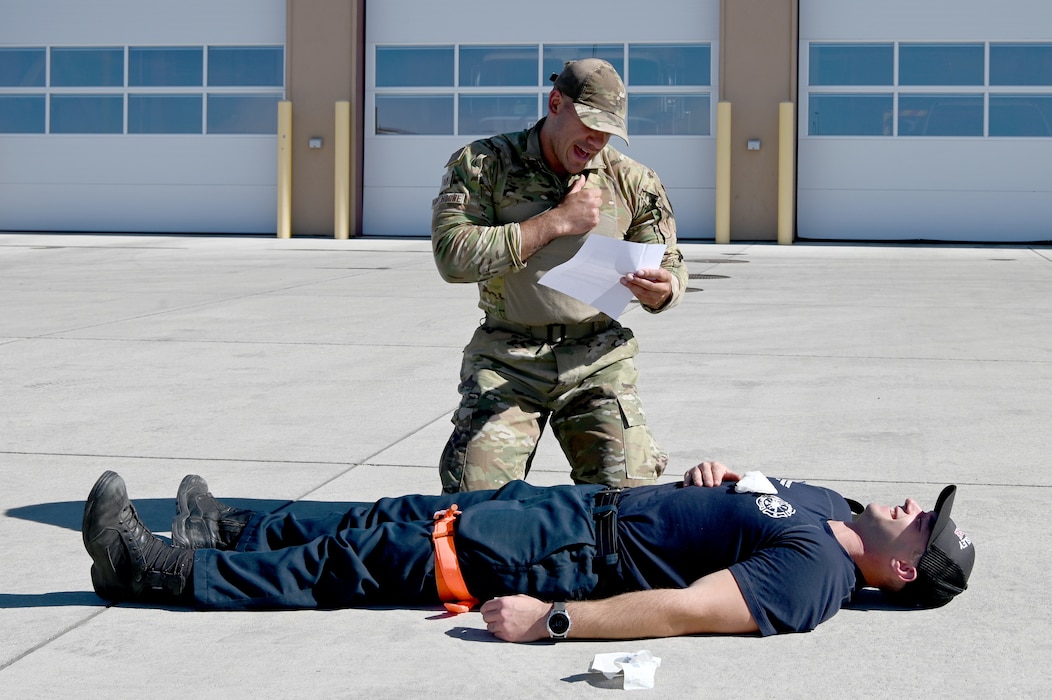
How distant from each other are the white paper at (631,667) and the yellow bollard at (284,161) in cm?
1988

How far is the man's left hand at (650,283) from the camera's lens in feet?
14.7

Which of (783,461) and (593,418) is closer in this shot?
(593,418)

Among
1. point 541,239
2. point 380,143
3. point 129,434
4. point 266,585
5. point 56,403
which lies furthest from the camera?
point 380,143

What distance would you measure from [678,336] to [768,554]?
636cm

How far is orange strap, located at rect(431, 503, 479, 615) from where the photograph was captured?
379 cm

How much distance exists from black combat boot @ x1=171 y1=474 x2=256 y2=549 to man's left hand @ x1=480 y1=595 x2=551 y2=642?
40.1 inches

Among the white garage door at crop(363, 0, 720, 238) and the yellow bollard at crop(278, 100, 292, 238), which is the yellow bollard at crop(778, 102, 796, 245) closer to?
the white garage door at crop(363, 0, 720, 238)

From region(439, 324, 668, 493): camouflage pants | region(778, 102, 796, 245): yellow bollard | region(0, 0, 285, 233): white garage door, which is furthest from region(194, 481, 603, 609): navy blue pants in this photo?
region(0, 0, 285, 233): white garage door

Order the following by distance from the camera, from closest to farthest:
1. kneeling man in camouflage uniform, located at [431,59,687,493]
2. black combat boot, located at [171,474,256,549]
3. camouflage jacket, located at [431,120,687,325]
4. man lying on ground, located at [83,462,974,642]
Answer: man lying on ground, located at [83,462,974,642], black combat boot, located at [171,474,256,549], kneeling man in camouflage uniform, located at [431,59,687,493], camouflage jacket, located at [431,120,687,325]

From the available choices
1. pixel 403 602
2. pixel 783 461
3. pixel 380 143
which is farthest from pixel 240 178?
pixel 403 602

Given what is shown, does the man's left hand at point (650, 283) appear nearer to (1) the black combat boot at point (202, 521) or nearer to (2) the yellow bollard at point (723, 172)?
(1) the black combat boot at point (202, 521)

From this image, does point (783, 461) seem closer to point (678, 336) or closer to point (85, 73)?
point (678, 336)

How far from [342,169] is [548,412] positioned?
1808 centimetres

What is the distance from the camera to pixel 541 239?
454cm
